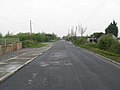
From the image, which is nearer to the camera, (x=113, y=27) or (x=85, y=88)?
(x=85, y=88)

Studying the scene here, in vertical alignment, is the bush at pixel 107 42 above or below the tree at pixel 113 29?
below

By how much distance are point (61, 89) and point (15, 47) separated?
35398 millimetres

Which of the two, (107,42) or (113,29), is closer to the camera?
(107,42)

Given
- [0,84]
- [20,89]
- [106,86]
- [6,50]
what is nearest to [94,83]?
[106,86]

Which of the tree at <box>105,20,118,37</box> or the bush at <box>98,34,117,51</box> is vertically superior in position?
the tree at <box>105,20,118,37</box>

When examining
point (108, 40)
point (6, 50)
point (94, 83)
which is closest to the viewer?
point (94, 83)

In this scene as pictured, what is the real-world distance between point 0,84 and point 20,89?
67.7 inches

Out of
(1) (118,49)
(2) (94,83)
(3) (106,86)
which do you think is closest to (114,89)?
(3) (106,86)

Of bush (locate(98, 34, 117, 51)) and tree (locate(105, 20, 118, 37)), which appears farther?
tree (locate(105, 20, 118, 37))

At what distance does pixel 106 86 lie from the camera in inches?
384

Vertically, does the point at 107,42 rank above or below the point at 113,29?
below

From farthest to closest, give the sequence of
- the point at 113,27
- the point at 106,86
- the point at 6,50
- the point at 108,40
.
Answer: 1. the point at 113,27
2. the point at 108,40
3. the point at 6,50
4. the point at 106,86

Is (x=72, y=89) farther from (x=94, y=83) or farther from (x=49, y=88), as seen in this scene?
(x=94, y=83)

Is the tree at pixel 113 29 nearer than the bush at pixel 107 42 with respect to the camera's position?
No
